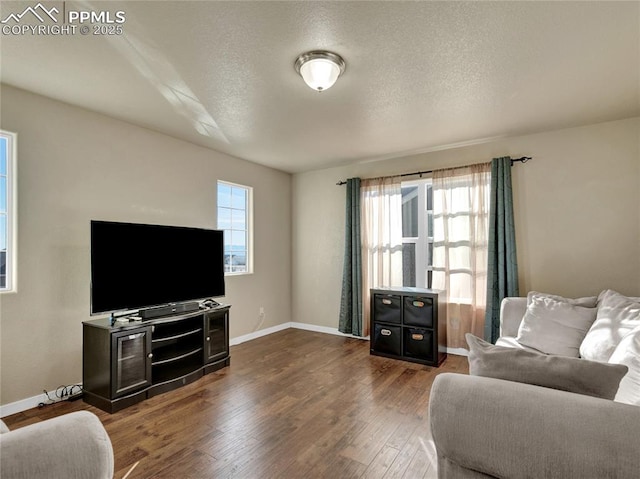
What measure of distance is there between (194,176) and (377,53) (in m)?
2.75

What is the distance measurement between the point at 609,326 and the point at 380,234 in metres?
2.76

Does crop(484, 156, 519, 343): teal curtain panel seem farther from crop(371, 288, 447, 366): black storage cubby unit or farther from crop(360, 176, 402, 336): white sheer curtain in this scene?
crop(360, 176, 402, 336): white sheer curtain

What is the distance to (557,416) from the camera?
1114mm

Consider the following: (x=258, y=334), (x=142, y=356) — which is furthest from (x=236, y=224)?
(x=142, y=356)

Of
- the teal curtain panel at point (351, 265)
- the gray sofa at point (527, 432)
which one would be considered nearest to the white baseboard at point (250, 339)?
the teal curtain panel at point (351, 265)

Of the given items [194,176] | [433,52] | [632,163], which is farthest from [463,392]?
[194,176]

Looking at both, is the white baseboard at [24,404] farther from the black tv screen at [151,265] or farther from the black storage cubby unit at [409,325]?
the black storage cubby unit at [409,325]

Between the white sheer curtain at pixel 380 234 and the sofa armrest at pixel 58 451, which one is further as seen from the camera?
the white sheer curtain at pixel 380 234

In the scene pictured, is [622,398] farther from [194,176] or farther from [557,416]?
[194,176]

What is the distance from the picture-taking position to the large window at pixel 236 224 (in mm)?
4535

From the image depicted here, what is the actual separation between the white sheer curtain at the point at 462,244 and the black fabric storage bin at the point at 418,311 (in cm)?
49

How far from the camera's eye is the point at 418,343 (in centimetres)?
383

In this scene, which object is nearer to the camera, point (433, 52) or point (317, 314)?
point (433, 52)

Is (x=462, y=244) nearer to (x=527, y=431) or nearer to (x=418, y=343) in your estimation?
(x=418, y=343)
